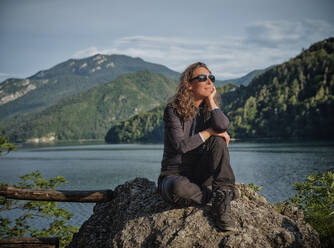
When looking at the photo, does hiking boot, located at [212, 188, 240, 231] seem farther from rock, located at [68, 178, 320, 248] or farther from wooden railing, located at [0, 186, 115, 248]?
wooden railing, located at [0, 186, 115, 248]

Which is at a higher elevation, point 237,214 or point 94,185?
point 237,214

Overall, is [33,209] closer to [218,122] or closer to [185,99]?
[185,99]

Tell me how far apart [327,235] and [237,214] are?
1293mm

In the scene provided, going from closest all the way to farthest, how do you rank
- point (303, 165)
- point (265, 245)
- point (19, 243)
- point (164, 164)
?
point (265, 245) < point (164, 164) < point (19, 243) < point (303, 165)

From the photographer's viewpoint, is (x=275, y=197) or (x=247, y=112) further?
(x=247, y=112)

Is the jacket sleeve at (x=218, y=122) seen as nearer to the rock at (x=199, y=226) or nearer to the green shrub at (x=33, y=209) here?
the rock at (x=199, y=226)

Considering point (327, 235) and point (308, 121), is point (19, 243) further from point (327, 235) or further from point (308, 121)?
point (308, 121)

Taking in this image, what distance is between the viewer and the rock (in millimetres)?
3586

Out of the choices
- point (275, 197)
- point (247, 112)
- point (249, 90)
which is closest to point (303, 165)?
point (275, 197)

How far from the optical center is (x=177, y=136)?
3832 mm

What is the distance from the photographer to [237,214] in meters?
3.81

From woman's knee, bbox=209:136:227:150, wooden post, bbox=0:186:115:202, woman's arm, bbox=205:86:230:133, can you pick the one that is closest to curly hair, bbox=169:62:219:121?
woman's arm, bbox=205:86:230:133

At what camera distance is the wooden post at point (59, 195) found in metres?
4.88

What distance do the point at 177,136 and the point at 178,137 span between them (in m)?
0.02
